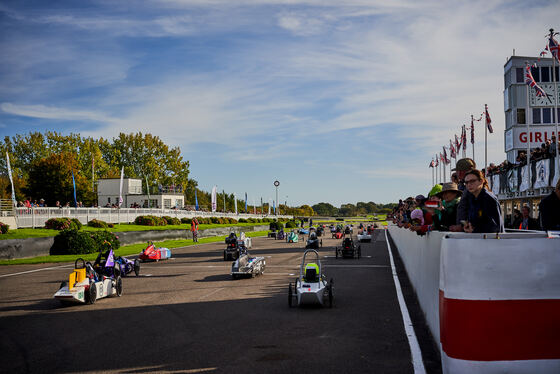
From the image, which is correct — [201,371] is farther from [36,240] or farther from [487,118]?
[487,118]

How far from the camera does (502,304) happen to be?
17.2ft

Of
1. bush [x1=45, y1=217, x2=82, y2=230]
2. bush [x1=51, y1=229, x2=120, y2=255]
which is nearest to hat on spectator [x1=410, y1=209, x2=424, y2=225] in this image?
bush [x1=51, y1=229, x2=120, y2=255]

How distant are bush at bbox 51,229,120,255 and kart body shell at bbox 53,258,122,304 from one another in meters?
14.4

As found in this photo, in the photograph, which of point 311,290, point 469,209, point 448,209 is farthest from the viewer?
point 311,290

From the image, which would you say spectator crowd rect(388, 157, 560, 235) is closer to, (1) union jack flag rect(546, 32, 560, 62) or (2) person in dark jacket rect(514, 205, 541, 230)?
(2) person in dark jacket rect(514, 205, 541, 230)

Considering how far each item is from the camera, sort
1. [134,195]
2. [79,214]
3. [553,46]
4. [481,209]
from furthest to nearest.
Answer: [134,195]
[79,214]
[553,46]
[481,209]

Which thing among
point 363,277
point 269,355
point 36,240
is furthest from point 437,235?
point 36,240

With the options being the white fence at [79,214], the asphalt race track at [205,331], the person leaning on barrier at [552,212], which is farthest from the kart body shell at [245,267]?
the white fence at [79,214]

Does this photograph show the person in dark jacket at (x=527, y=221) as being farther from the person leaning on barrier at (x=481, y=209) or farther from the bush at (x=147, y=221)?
the bush at (x=147, y=221)

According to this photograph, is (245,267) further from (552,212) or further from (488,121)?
A: (488,121)

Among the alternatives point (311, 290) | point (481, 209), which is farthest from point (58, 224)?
point (481, 209)

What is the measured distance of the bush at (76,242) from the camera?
1062 inches

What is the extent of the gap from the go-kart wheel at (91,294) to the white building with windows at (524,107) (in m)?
41.0

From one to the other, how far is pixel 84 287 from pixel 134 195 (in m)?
77.4
